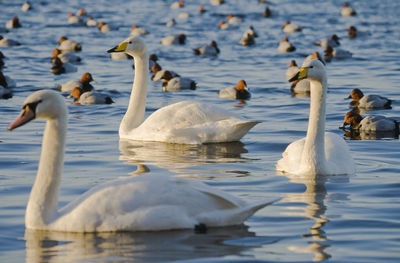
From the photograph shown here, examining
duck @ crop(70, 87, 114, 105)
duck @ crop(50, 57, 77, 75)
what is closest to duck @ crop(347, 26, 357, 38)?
duck @ crop(50, 57, 77, 75)

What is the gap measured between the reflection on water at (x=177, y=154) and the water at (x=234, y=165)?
0.02m

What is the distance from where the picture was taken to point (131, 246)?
7773 millimetres

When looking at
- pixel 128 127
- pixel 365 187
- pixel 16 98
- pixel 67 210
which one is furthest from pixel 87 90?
pixel 67 210

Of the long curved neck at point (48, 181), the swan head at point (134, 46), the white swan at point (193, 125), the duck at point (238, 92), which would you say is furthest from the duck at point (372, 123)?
the long curved neck at point (48, 181)

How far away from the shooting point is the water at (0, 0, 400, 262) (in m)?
7.74

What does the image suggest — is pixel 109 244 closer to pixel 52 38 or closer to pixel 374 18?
pixel 52 38

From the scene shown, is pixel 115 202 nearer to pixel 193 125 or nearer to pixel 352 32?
pixel 193 125

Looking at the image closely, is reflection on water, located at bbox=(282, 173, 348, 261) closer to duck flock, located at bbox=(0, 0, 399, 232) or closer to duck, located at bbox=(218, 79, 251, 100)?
duck flock, located at bbox=(0, 0, 399, 232)

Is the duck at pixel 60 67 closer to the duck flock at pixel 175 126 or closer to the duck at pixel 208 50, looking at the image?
the duck flock at pixel 175 126

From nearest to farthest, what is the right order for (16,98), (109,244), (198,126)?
(109,244)
(198,126)
(16,98)

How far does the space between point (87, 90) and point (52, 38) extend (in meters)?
14.2

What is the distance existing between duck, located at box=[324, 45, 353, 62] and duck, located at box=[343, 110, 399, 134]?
12.8m

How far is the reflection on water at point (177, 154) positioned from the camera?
12.4 meters

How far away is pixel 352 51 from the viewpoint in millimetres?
→ 30156
